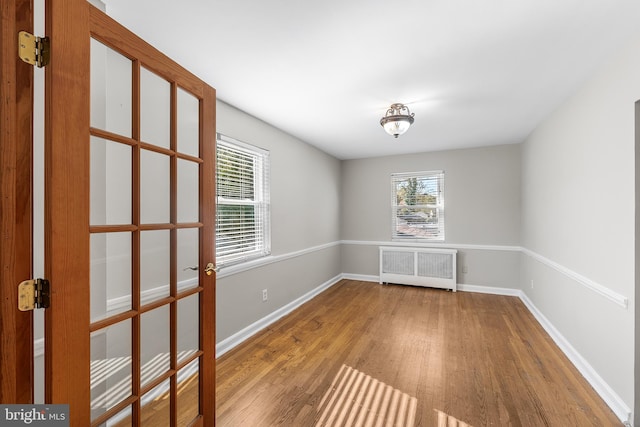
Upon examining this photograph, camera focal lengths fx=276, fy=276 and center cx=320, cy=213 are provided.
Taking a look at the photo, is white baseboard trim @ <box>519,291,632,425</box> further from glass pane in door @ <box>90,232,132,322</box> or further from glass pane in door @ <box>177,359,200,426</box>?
glass pane in door @ <box>90,232,132,322</box>

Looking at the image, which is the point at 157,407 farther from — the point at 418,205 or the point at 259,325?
the point at 418,205

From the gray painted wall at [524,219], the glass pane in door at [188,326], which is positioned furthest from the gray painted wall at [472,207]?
the glass pane in door at [188,326]

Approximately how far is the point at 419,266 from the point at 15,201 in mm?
4919

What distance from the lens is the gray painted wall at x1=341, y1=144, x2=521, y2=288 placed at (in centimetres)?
446

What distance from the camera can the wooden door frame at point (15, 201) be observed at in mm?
885

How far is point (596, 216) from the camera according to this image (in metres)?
2.11

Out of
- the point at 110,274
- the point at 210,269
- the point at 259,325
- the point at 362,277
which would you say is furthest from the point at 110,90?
the point at 362,277

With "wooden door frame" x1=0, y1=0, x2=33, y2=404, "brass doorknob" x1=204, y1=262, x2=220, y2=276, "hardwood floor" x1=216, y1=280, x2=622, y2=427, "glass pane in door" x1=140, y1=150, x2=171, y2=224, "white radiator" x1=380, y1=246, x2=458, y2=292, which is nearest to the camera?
"wooden door frame" x1=0, y1=0, x2=33, y2=404

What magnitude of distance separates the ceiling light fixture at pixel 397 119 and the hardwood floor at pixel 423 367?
7.13ft

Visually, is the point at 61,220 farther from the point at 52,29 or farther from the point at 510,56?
the point at 510,56

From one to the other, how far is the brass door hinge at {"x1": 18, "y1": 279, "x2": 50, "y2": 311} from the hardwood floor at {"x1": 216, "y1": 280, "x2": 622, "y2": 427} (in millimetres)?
1347

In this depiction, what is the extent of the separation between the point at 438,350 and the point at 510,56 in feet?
8.33

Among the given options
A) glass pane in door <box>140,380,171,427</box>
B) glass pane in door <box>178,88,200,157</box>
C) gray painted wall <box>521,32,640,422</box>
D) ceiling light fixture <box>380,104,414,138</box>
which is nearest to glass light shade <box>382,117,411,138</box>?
ceiling light fixture <box>380,104,414,138</box>

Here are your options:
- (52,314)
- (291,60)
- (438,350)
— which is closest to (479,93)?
(291,60)
